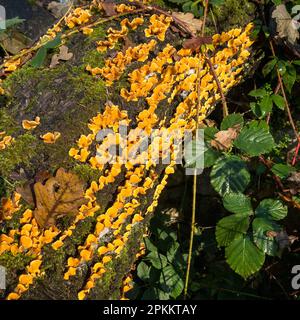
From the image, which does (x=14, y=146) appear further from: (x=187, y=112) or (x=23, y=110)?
(x=187, y=112)

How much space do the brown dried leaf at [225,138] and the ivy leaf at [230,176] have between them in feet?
0.35

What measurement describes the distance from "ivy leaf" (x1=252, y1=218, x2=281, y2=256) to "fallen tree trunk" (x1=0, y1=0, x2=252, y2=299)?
1.71 feet

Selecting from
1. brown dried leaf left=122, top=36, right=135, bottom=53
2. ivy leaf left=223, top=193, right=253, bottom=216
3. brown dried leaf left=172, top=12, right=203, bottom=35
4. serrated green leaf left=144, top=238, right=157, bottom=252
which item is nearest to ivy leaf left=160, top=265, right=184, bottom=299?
serrated green leaf left=144, top=238, right=157, bottom=252

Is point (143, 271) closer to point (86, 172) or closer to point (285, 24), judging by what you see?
point (86, 172)

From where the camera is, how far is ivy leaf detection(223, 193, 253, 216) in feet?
5.82

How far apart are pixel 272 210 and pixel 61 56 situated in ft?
3.97

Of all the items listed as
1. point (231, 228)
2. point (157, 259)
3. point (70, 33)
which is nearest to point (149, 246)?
point (157, 259)

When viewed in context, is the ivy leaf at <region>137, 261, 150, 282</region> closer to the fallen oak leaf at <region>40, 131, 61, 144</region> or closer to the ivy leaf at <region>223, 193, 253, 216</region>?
the ivy leaf at <region>223, 193, 253, 216</region>

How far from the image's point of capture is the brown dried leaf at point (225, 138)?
1.87 m

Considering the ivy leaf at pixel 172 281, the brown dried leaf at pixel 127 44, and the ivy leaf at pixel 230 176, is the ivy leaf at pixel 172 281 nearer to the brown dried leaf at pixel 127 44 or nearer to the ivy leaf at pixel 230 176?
the ivy leaf at pixel 230 176

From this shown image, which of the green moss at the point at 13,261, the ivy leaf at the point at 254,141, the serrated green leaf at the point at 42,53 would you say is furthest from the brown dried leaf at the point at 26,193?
the ivy leaf at the point at 254,141
